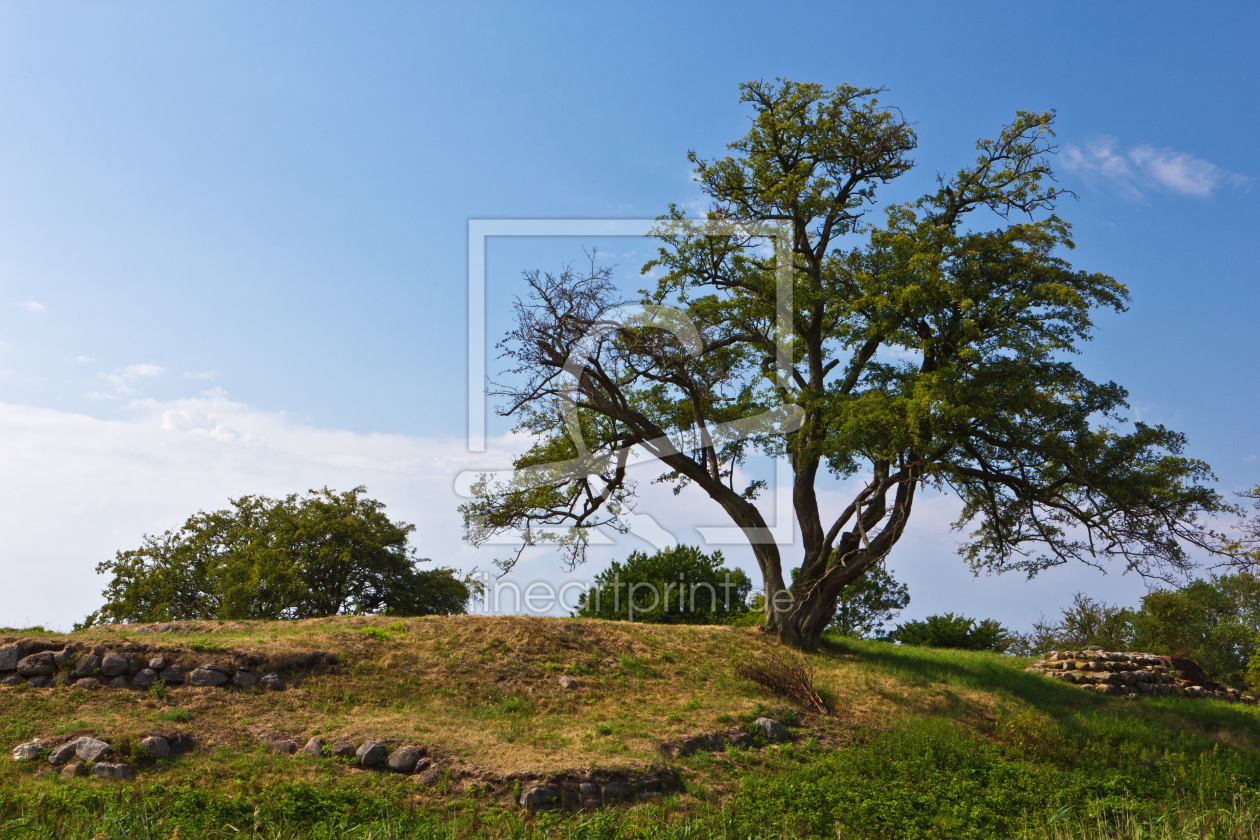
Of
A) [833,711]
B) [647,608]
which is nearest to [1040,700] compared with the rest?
[833,711]

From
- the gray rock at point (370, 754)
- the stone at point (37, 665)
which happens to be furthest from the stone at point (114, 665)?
the gray rock at point (370, 754)

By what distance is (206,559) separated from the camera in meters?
25.8

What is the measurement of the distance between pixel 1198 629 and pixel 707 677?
3094 centimetres

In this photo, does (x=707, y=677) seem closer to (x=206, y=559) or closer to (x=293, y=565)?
(x=293, y=565)

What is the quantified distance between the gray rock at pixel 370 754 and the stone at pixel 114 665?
4.48 meters

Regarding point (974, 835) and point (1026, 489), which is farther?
point (1026, 489)

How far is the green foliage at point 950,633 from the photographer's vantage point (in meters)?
25.4

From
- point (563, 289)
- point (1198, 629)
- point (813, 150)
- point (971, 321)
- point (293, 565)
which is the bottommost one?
point (1198, 629)

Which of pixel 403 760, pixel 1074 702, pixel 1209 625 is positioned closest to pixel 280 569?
pixel 403 760

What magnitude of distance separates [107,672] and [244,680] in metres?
1.93

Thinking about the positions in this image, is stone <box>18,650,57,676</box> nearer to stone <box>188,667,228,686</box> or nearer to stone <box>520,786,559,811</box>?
stone <box>188,667,228,686</box>

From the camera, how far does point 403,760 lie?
9.52m

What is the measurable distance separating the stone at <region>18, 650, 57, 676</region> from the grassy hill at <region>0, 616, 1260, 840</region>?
0.41 m

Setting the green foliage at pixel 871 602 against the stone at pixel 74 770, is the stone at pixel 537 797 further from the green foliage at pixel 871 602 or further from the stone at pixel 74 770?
the green foliage at pixel 871 602
